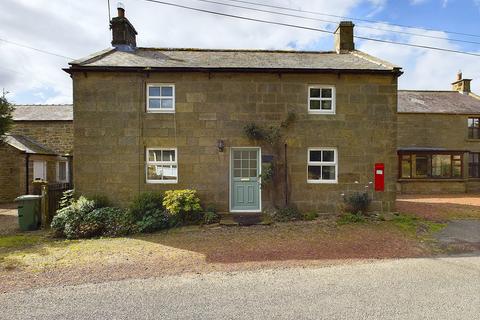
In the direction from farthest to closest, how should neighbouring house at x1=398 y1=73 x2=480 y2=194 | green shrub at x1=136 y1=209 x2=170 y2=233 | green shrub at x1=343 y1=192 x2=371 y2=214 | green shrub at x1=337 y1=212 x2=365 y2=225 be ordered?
neighbouring house at x1=398 y1=73 x2=480 y2=194 → green shrub at x1=343 y1=192 x2=371 y2=214 → green shrub at x1=337 y1=212 x2=365 y2=225 → green shrub at x1=136 y1=209 x2=170 y2=233

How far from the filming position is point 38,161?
17.9 meters

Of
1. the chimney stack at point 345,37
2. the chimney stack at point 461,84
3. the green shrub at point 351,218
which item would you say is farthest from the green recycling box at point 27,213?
the chimney stack at point 461,84

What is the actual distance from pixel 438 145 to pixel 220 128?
1809 cm

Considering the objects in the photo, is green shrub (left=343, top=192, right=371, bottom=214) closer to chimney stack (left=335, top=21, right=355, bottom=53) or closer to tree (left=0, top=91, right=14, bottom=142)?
chimney stack (left=335, top=21, right=355, bottom=53)

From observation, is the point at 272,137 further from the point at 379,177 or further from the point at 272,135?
the point at 379,177

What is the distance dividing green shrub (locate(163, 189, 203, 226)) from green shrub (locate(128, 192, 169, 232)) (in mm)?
269

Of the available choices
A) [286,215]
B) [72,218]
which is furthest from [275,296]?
[72,218]

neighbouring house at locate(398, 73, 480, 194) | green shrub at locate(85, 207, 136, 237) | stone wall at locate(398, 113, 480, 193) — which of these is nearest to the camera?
green shrub at locate(85, 207, 136, 237)

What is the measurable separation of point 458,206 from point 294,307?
1301 centimetres

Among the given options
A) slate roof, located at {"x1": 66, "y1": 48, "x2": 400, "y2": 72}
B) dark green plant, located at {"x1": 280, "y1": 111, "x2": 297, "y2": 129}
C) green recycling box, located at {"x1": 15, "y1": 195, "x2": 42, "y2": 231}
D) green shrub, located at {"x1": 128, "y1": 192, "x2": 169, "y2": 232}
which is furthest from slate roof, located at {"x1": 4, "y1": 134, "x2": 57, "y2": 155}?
dark green plant, located at {"x1": 280, "y1": 111, "x2": 297, "y2": 129}

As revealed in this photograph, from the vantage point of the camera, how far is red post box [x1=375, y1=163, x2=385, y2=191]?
10430 mm

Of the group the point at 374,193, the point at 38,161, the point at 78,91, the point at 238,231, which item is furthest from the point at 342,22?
the point at 38,161

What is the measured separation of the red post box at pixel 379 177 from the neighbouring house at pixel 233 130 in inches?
2.2

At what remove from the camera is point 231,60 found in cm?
1124
